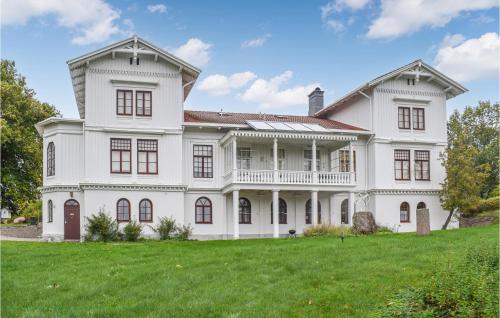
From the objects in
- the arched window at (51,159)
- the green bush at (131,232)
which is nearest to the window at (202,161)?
the green bush at (131,232)

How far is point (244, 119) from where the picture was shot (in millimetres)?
35219

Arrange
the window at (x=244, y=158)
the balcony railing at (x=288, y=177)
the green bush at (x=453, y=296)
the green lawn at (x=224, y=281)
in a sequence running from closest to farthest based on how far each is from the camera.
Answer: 1. the green bush at (x=453, y=296)
2. the green lawn at (x=224, y=281)
3. the balcony railing at (x=288, y=177)
4. the window at (x=244, y=158)

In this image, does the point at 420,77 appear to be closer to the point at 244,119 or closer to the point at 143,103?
the point at 244,119

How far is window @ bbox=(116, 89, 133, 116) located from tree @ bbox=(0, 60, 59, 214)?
12.9m

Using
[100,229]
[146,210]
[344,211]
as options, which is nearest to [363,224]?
[344,211]

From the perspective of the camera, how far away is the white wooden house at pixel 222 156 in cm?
3081

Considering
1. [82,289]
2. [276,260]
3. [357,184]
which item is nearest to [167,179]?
[357,184]

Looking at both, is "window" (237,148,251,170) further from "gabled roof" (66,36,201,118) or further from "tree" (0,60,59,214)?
"tree" (0,60,59,214)

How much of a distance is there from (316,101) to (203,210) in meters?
13.3

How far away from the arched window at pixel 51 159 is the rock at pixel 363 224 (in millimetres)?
15450

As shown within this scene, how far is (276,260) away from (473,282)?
6.36 m

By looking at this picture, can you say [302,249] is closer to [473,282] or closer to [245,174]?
[473,282]

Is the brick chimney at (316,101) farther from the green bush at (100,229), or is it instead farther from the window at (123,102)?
the green bush at (100,229)

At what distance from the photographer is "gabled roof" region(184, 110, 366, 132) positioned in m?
33.5
